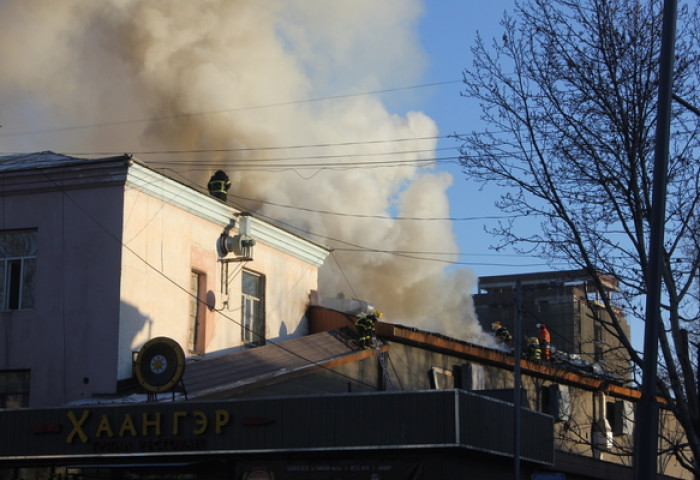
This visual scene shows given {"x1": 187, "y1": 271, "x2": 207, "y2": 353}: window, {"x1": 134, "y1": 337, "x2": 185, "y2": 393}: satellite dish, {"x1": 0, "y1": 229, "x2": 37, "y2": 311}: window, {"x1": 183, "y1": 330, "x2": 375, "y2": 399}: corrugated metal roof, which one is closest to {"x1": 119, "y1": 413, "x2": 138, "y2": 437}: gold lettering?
{"x1": 134, "y1": 337, "x2": 185, "y2": 393}: satellite dish

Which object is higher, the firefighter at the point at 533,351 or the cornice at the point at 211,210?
the cornice at the point at 211,210

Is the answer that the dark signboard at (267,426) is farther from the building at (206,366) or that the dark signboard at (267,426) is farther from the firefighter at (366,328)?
the firefighter at (366,328)

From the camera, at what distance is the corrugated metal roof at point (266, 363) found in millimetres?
22000

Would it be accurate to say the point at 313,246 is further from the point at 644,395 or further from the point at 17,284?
the point at 644,395

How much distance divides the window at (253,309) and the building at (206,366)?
6 cm

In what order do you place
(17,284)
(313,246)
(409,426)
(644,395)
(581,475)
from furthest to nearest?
(313,246) → (581,475) → (17,284) → (409,426) → (644,395)

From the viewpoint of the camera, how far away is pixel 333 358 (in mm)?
24797

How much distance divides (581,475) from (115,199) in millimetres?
14676

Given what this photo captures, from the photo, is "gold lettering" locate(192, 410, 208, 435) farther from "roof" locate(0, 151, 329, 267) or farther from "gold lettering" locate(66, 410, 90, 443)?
"roof" locate(0, 151, 329, 267)

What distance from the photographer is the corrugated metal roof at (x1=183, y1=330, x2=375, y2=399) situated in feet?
72.2

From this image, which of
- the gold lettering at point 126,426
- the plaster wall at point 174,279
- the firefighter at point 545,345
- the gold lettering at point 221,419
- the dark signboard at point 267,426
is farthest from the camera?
the firefighter at point 545,345

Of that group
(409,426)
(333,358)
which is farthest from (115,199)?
(409,426)

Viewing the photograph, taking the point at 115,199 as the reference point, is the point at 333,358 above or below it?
below

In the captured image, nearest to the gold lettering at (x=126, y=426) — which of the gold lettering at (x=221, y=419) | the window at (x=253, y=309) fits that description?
the gold lettering at (x=221, y=419)
